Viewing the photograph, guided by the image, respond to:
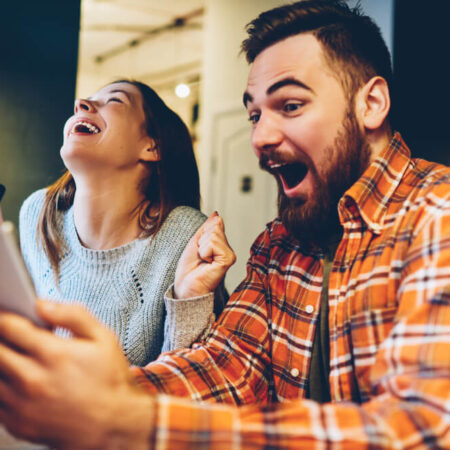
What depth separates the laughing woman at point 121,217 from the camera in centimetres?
128

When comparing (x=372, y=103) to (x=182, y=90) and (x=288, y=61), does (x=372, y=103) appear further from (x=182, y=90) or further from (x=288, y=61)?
(x=182, y=90)

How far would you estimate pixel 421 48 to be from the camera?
159cm

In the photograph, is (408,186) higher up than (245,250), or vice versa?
(408,186)

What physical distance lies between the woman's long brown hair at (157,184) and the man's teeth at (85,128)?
0.56 ft

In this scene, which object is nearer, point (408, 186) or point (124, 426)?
point (124, 426)

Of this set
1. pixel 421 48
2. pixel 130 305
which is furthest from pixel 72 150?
pixel 421 48

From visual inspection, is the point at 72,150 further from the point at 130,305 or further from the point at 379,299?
the point at 379,299

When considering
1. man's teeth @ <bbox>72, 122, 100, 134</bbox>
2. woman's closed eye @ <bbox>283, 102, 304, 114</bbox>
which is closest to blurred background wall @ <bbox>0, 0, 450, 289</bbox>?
man's teeth @ <bbox>72, 122, 100, 134</bbox>

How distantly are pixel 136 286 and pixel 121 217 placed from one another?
230mm

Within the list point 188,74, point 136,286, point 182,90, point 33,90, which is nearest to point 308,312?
point 136,286

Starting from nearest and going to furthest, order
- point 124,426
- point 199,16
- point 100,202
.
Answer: point 124,426 < point 100,202 < point 199,16

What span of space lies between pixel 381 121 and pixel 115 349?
85cm

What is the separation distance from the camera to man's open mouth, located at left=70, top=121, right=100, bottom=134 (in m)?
1.34

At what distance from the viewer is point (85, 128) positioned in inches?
53.4
